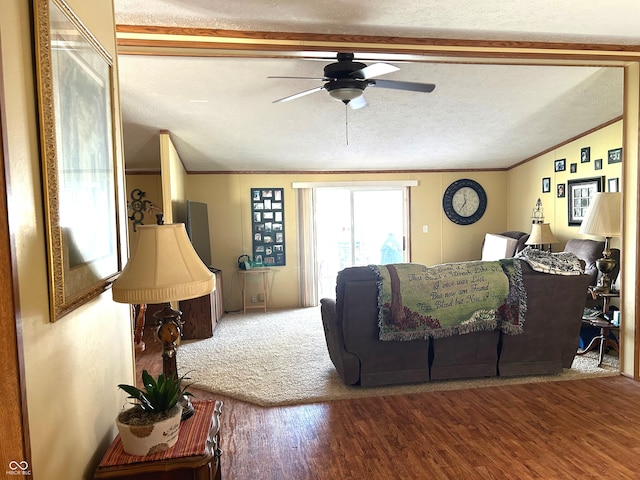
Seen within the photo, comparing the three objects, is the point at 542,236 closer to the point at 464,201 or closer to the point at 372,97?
the point at 464,201

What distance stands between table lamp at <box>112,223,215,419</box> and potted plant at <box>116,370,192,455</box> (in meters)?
0.21

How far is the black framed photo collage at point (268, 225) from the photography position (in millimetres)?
6445

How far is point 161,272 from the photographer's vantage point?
1.51 metres

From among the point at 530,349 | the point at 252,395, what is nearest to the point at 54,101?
the point at 252,395

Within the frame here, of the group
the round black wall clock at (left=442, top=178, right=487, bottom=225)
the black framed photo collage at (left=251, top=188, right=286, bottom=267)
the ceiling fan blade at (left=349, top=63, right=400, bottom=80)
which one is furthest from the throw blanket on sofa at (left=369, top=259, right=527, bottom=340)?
the round black wall clock at (left=442, top=178, right=487, bottom=225)

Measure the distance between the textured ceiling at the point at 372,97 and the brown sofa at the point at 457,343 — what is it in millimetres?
1734

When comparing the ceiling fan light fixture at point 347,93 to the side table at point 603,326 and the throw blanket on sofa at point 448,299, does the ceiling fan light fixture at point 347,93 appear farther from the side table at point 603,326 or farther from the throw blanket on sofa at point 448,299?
the side table at point 603,326

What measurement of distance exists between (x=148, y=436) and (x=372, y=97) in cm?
367

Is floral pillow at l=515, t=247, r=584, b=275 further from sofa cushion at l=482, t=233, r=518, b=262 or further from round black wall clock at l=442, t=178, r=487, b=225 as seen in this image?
round black wall clock at l=442, t=178, r=487, b=225

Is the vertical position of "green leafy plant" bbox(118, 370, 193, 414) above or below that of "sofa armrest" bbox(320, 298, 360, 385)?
above

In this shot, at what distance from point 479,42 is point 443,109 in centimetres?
176

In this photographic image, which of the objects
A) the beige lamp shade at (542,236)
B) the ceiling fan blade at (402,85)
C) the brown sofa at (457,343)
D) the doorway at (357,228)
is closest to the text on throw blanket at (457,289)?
the brown sofa at (457,343)

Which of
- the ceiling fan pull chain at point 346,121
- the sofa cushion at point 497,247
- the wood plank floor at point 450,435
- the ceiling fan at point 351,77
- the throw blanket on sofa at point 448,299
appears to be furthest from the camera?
the sofa cushion at point 497,247

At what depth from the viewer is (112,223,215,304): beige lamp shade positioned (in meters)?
1.47
